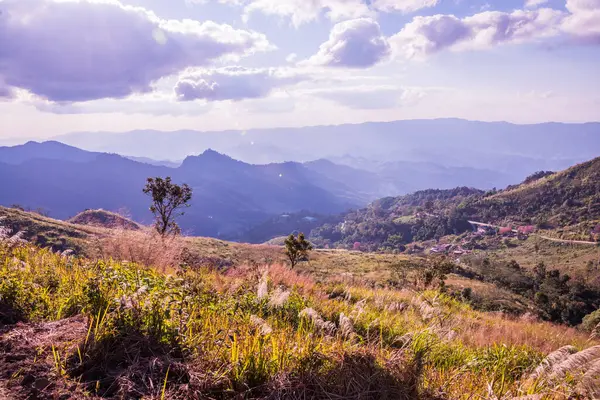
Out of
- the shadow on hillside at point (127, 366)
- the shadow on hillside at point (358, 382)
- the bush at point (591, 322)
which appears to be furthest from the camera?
the bush at point (591, 322)

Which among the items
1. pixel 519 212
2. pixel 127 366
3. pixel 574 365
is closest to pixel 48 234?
pixel 127 366

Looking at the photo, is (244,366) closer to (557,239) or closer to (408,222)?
(557,239)

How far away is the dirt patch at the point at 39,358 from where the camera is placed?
106 inches

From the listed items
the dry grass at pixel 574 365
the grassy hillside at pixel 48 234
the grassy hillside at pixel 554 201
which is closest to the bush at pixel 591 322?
the dry grass at pixel 574 365

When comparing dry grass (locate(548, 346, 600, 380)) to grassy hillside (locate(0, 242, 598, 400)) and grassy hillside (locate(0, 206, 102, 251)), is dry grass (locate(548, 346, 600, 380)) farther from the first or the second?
grassy hillside (locate(0, 206, 102, 251))

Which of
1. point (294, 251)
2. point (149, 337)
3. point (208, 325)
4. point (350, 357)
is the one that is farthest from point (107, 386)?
point (294, 251)

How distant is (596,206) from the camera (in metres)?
127

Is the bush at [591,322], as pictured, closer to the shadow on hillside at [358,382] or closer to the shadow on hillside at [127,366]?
the shadow on hillside at [358,382]

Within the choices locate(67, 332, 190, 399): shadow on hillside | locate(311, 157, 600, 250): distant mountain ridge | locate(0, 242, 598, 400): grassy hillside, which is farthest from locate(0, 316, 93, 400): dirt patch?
locate(311, 157, 600, 250): distant mountain ridge

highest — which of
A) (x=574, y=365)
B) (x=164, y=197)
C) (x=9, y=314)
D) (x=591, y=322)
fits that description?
(x=164, y=197)

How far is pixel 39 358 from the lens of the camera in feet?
10.2

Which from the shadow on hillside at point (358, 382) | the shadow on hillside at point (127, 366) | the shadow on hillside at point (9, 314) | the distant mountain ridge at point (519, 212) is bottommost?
the distant mountain ridge at point (519, 212)

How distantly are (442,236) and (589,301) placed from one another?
12141 centimetres

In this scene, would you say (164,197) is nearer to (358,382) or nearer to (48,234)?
(358,382)
